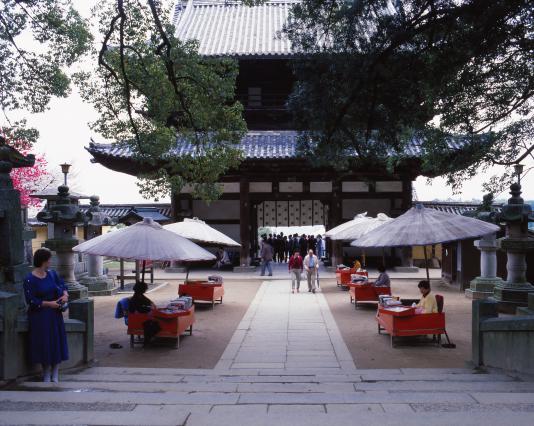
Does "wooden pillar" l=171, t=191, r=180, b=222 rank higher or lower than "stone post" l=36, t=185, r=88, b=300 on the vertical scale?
higher

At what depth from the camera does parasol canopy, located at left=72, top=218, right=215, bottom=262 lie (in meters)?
8.81

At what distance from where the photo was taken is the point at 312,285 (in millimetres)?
16031

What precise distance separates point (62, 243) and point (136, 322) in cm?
550

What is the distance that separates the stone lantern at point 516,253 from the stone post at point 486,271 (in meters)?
1.28

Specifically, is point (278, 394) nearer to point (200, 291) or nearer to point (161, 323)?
point (161, 323)

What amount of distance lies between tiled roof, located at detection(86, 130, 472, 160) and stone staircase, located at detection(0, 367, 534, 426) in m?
13.8

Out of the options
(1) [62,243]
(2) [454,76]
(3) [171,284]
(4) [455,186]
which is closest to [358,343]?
(4) [455,186]

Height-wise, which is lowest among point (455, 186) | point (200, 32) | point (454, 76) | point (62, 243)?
point (62, 243)

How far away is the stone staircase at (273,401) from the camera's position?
3.89 meters

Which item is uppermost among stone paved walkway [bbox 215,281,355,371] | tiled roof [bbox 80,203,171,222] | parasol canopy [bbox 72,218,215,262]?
tiled roof [bbox 80,203,171,222]

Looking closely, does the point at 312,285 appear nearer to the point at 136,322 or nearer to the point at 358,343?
the point at 358,343

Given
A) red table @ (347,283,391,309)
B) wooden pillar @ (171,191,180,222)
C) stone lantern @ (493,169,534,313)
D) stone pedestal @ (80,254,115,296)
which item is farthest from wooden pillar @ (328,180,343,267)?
stone pedestal @ (80,254,115,296)

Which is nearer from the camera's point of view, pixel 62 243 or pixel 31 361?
pixel 31 361

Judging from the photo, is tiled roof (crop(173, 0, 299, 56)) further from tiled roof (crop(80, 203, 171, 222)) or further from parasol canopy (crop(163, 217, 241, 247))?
parasol canopy (crop(163, 217, 241, 247))
